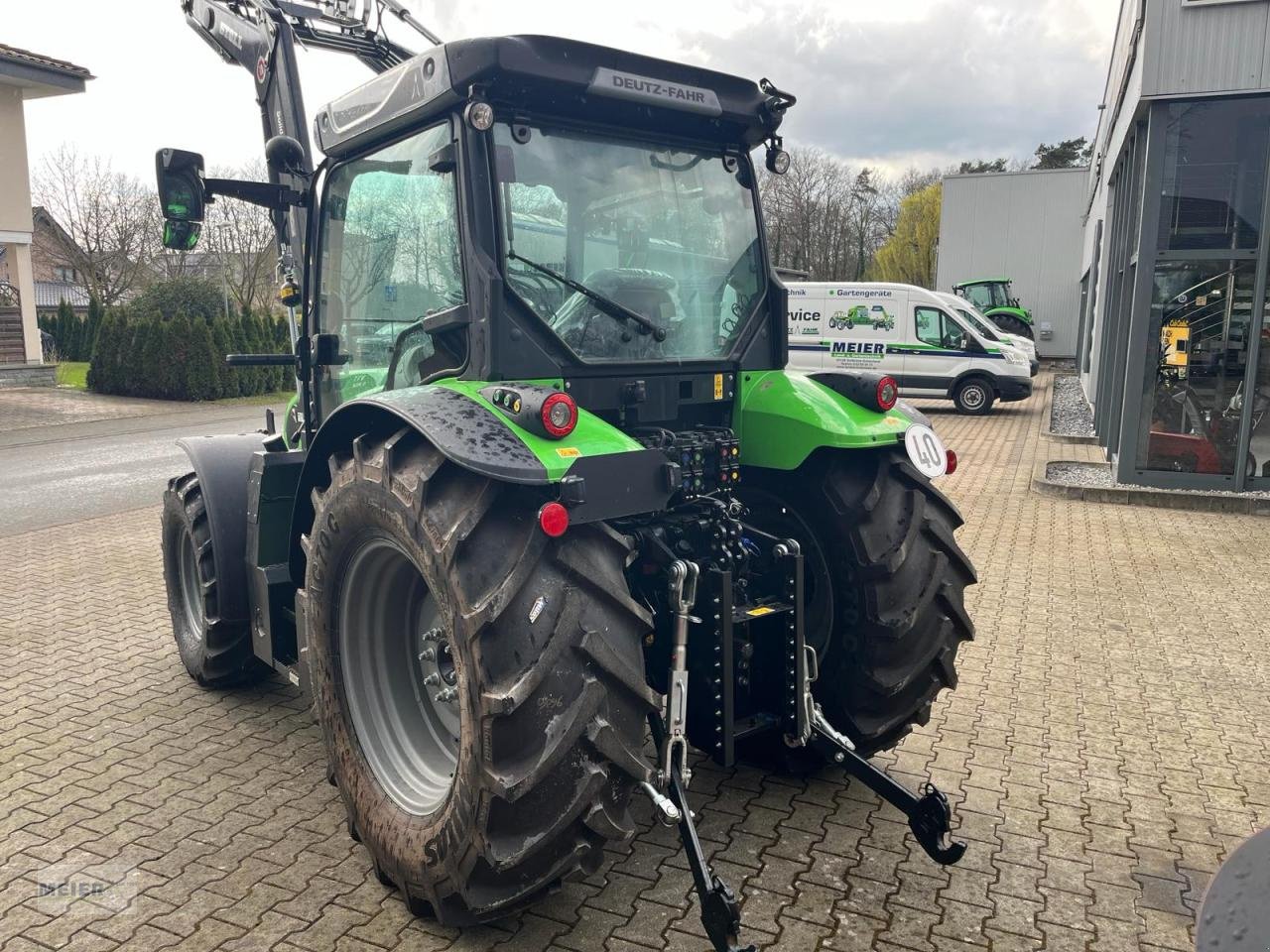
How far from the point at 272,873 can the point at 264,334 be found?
23.8 meters

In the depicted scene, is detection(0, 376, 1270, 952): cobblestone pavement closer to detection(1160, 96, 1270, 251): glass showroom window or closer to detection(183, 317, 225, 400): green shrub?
detection(1160, 96, 1270, 251): glass showroom window

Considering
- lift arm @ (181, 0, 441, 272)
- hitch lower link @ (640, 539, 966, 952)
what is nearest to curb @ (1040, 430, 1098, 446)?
lift arm @ (181, 0, 441, 272)

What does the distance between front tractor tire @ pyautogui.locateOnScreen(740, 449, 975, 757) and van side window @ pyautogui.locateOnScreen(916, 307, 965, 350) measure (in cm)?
1566

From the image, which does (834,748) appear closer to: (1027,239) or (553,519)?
(553,519)

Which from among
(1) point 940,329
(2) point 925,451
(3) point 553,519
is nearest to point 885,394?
(2) point 925,451

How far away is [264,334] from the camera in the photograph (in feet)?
82.4

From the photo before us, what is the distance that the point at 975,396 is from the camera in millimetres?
18656

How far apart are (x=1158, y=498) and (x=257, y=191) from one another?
8.92 m

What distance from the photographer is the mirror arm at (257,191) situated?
392 centimetres

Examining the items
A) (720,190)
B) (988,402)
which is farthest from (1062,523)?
(988,402)

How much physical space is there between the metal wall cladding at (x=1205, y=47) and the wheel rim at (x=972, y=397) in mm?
9590

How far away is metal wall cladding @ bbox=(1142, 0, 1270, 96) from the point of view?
29.5 ft

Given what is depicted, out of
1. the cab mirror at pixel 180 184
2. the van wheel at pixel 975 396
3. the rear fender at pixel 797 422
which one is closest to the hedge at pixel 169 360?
the van wheel at pixel 975 396

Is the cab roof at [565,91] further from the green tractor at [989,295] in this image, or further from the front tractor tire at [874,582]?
the green tractor at [989,295]
